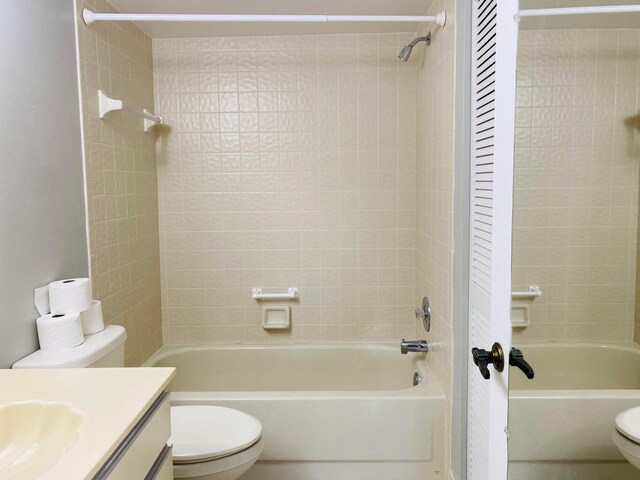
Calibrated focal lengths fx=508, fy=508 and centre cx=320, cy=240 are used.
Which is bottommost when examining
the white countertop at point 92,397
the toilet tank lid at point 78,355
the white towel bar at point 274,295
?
the white towel bar at point 274,295

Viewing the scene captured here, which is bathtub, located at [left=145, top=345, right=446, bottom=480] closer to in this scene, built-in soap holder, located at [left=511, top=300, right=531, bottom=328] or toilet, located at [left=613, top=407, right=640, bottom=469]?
built-in soap holder, located at [left=511, top=300, right=531, bottom=328]

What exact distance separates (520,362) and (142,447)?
907mm

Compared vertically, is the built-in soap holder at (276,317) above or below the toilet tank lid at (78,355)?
below

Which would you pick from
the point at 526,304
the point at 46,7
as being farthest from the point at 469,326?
the point at 46,7

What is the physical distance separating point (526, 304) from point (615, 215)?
1.40ft

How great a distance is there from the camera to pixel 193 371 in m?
2.96

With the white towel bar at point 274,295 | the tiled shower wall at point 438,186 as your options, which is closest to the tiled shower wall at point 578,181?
the tiled shower wall at point 438,186

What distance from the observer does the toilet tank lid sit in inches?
62.8

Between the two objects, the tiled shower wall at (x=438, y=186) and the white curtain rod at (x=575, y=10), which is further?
the tiled shower wall at (x=438, y=186)

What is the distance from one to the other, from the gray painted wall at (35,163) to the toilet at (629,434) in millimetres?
1627

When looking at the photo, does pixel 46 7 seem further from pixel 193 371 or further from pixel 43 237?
Result: pixel 193 371

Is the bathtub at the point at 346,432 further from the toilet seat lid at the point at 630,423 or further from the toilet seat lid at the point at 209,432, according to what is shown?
the toilet seat lid at the point at 630,423

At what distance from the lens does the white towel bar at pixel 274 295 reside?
116 inches

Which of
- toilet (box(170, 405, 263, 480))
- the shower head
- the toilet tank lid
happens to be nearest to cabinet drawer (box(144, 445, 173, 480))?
toilet (box(170, 405, 263, 480))
